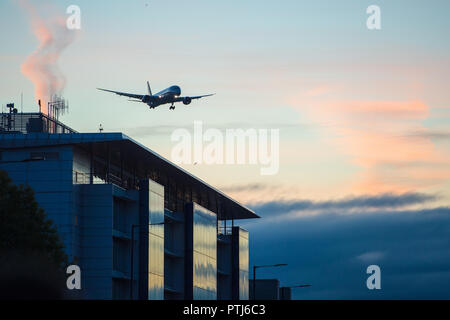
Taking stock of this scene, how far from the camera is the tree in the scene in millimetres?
77938

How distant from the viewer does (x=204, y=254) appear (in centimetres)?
13838

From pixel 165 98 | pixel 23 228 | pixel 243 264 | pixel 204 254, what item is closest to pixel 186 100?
pixel 165 98

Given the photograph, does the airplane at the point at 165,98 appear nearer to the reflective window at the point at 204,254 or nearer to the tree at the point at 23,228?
the reflective window at the point at 204,254

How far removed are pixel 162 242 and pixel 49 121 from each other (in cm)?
2078

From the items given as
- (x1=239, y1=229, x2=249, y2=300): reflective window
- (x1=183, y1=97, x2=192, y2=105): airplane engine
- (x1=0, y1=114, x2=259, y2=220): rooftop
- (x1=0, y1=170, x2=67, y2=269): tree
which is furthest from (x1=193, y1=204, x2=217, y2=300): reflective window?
(x1=0, y1=170, x2=67, y2=269): tree

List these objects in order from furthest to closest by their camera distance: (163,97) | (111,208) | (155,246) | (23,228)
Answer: (163,97) → (155,246) → (111,208) → (23,228)

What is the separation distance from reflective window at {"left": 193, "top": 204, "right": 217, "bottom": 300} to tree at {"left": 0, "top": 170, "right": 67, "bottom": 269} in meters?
50.8

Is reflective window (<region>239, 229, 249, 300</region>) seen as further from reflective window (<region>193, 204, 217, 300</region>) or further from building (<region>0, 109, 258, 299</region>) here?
building (<region>0, 109, 258, 299</region>)

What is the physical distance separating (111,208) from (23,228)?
2828cm

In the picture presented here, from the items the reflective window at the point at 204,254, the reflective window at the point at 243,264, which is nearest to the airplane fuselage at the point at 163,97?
the reflective window at the point at 204,254

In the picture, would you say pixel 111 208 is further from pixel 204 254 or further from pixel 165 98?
pixel 204 254

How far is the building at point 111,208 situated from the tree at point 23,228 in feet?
24.4

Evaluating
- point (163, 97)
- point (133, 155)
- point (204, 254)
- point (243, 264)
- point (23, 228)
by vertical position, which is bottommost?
point (23, 228)
